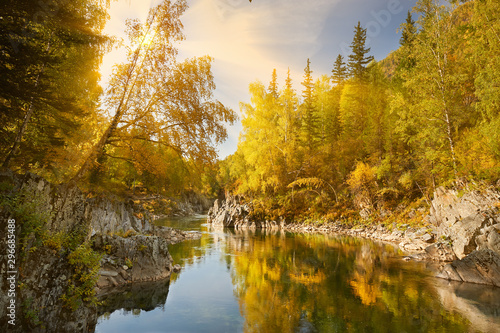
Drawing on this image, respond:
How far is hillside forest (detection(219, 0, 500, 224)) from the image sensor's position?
51.1ft

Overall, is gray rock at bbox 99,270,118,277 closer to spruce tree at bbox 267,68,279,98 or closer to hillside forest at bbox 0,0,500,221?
hillside forest at bbox 0,0,500,221

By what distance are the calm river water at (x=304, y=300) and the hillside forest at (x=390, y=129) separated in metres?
8.84

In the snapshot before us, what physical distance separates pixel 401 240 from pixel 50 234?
21914 millimetres

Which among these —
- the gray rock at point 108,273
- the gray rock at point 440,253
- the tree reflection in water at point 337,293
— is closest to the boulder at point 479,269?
the tree reflection in water at point 337,293

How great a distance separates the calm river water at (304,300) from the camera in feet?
23.7

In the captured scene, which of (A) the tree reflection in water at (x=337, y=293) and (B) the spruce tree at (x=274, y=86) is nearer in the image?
(A) the tree reflection in water at (x=337, y=293)

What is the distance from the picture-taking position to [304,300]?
8961 millimetres

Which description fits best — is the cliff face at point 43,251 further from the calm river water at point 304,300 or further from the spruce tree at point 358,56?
the spruce tree at point 358,56

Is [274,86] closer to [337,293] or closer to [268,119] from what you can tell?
[268,119]

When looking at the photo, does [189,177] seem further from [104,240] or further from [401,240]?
[401,240]

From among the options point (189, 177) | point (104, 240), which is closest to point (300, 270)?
point (189, 177)

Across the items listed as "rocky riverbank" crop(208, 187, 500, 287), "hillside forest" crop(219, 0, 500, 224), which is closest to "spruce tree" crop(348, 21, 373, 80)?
"hillside forest" crop(219, 0, 500, 224)

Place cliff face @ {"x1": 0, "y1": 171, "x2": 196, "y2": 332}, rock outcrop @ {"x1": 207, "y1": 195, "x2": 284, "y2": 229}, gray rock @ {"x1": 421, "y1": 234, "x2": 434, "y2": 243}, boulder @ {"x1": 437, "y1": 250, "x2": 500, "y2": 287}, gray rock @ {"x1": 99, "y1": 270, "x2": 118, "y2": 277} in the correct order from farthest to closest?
1. rock outcrop @ {"x1": 207, "y1": 195, "x2": 284, "y2": 229}
2. gray rock @ {"x1": 421, "y1": 234, "x2": 434, "y2": 243}
3. gray rock @ {"x1": 99, "y1": 270, "x2": 118, "y2": 277}
4. boulder @ {"x1": 437, "y1": 250, "x2": 500, "y2": 287}
5. cliff face @ {"x1": 0, "y1": 171, "x2": 196, "y2": 332}

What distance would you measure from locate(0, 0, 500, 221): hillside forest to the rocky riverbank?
54.2 inches
